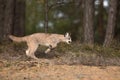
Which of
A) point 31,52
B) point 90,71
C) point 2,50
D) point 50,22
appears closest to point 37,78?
point 90,71

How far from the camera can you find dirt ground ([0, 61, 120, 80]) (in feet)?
39.6

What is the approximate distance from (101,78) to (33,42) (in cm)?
379

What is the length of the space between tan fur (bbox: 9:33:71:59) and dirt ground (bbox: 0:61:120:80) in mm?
1156

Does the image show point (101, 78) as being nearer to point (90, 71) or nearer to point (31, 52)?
point (90, 71)

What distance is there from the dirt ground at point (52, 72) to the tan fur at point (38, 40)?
116 centimetres

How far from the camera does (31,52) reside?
14773mm

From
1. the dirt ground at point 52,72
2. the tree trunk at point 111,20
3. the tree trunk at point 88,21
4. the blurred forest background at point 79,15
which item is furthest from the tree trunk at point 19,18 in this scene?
the dirt ground at point 52,72

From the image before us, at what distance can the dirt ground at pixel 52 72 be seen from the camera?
12078 millimetres

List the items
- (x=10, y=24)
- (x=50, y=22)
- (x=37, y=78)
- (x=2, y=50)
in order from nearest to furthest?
(x=37, y=78), (x=2, y=50), (x=10, y=24), (x=50, y=22)

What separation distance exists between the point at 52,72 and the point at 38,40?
2695mm

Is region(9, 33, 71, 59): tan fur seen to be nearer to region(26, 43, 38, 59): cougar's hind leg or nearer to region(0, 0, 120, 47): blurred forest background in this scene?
region(26, 43, 38, 59): cougar's hind leg

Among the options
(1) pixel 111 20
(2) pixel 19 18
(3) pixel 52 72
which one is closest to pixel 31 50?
(3) pixel 52 72

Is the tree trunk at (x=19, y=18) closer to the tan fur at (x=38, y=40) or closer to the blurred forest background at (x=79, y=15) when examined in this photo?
the blurred forest background at (x=79, y=15)

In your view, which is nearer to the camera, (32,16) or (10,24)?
(10,24)
